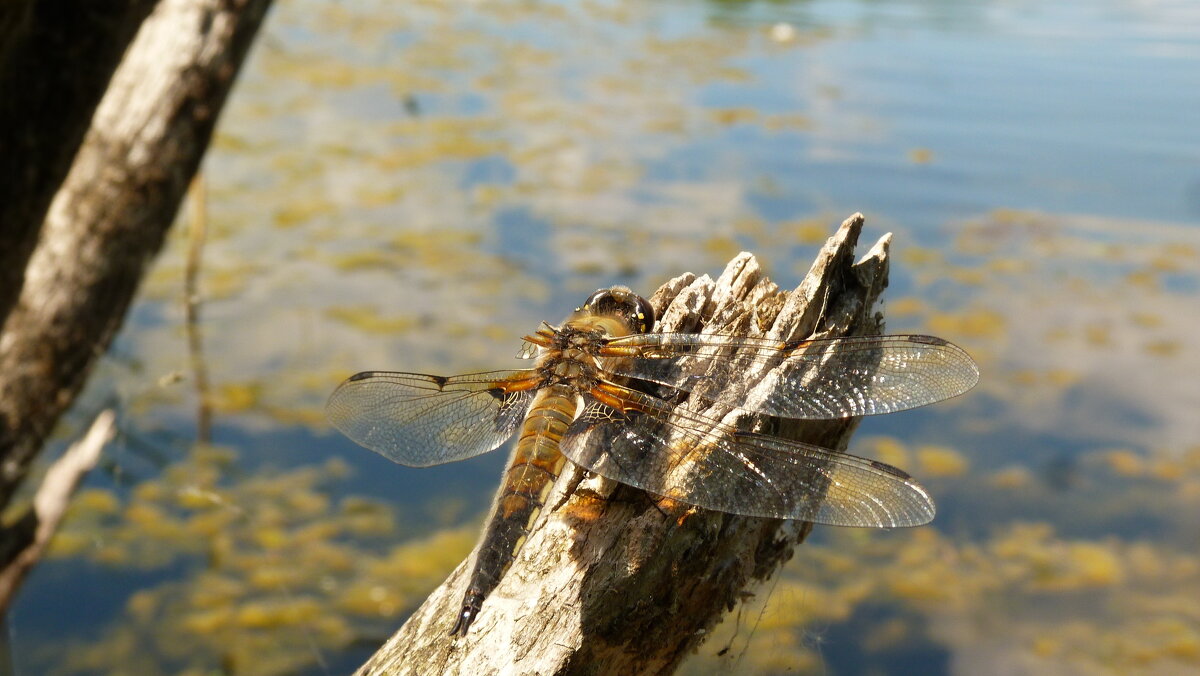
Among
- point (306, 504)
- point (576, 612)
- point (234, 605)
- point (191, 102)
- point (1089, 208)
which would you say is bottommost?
point (234, 605)

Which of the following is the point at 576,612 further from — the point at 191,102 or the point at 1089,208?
the point at 1089,208

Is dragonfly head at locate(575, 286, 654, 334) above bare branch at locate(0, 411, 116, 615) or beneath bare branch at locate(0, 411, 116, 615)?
above

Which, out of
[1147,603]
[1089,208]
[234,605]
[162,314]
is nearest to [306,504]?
[234,605]

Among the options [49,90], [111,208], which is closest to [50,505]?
[111,208]

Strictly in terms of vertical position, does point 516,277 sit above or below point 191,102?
above

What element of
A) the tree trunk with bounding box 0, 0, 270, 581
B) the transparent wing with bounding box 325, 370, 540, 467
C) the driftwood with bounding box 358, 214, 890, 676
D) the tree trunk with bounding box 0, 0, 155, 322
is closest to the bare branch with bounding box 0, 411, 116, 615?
the tree trunk with bounding box 0, 0, 270, 581

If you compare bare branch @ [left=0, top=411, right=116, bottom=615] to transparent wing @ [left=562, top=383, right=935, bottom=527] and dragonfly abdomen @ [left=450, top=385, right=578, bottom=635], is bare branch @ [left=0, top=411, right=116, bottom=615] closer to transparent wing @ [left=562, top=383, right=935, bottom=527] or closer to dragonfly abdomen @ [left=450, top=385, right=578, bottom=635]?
dragonfly abdomen @ [left=450, top=385, right=578, bottom=635]

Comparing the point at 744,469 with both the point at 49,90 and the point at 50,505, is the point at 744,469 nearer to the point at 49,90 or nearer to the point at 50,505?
the point at 49,90

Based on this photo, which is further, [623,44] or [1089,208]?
[623,44]
